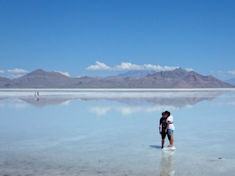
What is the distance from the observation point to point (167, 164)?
810cm

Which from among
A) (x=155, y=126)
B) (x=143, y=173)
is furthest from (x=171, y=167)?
(x=155, y=126)

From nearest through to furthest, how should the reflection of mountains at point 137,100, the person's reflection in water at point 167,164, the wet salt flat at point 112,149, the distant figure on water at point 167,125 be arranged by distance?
the person's reflection in water at point 167,164
the wet salt flat at point 112,149
the distant figure on water at point 167,125
the reflection of mountains at point 137,100

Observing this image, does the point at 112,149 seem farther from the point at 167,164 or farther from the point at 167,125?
the point at 167,164

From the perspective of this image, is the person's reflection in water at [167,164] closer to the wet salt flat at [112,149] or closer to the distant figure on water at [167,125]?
the wet salt flat at [112,149]

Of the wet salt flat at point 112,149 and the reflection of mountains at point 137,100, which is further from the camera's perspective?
the reflection of mountains at point 137,100

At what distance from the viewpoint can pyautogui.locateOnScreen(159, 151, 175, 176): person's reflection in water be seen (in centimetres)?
738

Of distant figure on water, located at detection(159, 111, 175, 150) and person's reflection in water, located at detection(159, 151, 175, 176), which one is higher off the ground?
distant figure on water, located at detection(159, 111, 175, 150)

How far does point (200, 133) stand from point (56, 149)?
5.89 metres

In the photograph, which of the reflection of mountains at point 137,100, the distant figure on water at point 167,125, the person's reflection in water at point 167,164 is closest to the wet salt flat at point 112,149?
the person's reflection in water at point 167,164

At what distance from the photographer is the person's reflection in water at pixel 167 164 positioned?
7383mm

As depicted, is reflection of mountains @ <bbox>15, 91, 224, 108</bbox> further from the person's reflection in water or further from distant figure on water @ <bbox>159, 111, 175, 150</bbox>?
the person's reflection in water

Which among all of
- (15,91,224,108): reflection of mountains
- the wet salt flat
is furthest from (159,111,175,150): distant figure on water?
(15,91,224,108): reflection of mountains

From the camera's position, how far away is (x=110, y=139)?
456 inches

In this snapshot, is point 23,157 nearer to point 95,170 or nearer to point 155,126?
point 95,170
